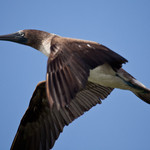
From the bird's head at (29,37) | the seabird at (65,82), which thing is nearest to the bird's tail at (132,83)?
the seabird at (65,82)

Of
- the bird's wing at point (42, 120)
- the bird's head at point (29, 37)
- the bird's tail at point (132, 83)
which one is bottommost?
the bird's wing at point (42, 120)

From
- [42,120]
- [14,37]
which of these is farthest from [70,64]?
[14,37]

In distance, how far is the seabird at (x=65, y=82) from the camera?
4.59 meters

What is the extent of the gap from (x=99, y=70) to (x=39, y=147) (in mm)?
2456

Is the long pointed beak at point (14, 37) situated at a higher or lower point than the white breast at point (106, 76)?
higher

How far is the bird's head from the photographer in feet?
23.7

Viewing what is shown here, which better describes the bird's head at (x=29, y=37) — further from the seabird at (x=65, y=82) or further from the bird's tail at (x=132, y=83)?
the bird's tail at (x=132, y=83)

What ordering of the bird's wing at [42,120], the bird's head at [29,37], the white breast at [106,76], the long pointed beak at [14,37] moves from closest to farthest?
the white breast at [106,76] → the bird's head at [29,37] → the bird's wing at [42,120] → the long pointed beak at [14,37]

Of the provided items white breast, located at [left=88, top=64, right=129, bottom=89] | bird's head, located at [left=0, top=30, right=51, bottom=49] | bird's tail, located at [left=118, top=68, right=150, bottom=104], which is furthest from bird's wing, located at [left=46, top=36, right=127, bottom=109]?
bird's head, located at [left=0, top=30, right=51, bottom=49]

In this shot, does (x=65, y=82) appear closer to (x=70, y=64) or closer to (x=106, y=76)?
(x=70, y=64)

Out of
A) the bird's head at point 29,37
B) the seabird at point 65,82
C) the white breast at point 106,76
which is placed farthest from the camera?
the bird's head at point 29,37

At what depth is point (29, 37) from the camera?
753 centimetres

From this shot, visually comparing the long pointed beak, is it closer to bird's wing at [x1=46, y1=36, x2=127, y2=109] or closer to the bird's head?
the bird's head

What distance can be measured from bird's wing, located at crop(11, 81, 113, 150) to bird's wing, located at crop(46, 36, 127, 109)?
219 centimetres
